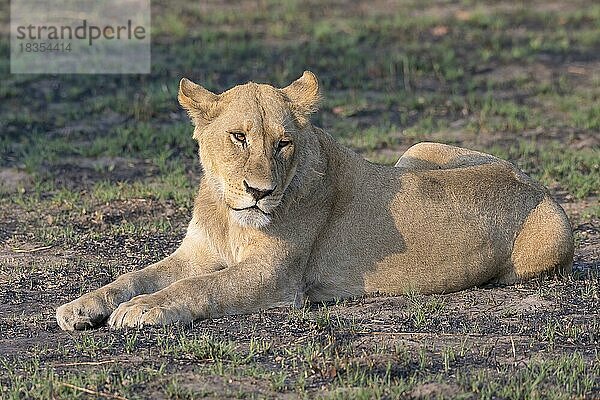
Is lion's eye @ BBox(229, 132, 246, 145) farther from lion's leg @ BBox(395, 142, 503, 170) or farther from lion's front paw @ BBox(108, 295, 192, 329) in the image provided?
lion's leg @ BBox(395, 142, 503, 170)

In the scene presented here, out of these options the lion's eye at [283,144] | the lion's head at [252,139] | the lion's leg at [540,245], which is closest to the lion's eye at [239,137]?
the lion's head at [252,139]

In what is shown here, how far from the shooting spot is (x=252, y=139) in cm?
518

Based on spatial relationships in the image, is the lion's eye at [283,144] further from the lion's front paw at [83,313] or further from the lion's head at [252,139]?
the lion's front paw at [83,313]

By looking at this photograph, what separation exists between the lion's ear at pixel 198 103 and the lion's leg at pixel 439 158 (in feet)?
4.62

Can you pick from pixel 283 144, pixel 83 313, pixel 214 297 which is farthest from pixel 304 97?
pixel 83 313

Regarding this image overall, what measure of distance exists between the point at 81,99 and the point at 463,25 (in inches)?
201

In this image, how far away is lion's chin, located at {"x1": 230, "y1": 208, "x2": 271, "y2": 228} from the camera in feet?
17.1

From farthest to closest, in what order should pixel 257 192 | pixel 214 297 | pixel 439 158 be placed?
1. pixel 439 158
2. pixel 214 297
3. pixel 257 192

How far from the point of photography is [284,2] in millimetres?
15164

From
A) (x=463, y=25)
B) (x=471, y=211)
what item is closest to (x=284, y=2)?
(x=463, y=25)

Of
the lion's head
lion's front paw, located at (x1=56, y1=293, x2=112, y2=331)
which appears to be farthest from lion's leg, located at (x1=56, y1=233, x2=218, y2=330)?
the lion's head

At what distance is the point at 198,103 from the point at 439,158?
1.61 meters

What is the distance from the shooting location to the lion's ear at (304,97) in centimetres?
544

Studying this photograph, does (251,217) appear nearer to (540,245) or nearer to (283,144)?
(283,144)
